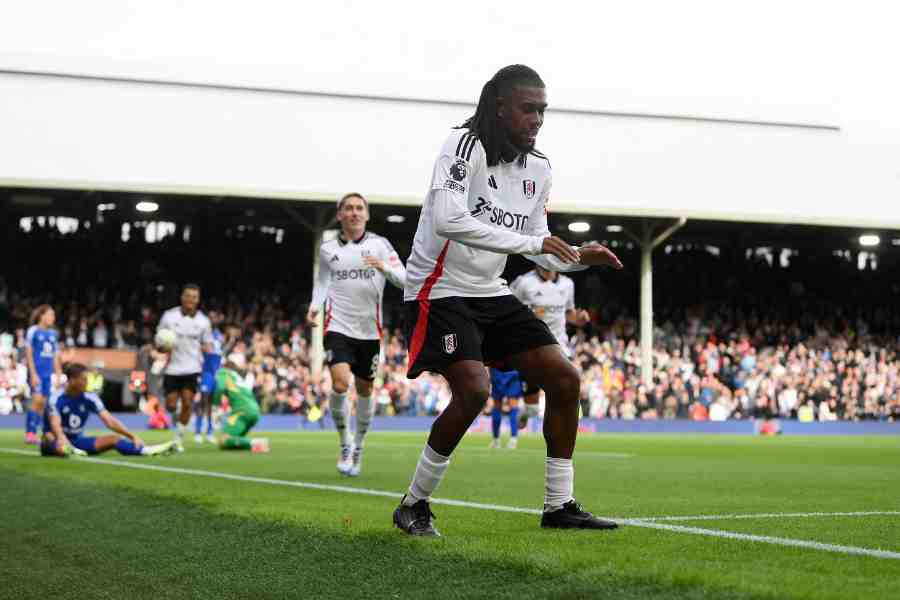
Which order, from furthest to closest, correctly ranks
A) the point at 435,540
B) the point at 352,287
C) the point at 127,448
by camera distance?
the point at 127,448 → the point at 352,287 → the point at 435,540

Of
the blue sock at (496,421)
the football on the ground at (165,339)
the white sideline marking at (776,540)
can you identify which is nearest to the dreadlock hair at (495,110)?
the white sideline marking at (776,540)

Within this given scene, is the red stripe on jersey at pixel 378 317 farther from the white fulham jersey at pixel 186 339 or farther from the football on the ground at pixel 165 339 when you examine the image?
the white fulham jersey at pixel 186 339

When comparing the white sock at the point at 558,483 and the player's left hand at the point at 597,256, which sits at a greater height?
the player's left hand at the point at 597,256

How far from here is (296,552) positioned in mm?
6191

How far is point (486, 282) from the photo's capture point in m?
6.42

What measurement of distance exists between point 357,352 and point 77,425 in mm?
5235

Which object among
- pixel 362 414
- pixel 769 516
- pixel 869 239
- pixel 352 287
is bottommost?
pixel 769 516

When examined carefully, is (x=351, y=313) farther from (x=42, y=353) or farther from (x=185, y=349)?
(x=42, y=353)

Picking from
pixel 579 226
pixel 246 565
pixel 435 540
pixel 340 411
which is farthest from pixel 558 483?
pixel 579 226

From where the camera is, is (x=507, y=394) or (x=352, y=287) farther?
(x=507, y=394)

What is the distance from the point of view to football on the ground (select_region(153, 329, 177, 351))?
18.1m

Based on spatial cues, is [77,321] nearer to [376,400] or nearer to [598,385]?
[376,400]

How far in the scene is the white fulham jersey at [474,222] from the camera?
6.02m

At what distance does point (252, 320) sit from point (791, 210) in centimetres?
1772
